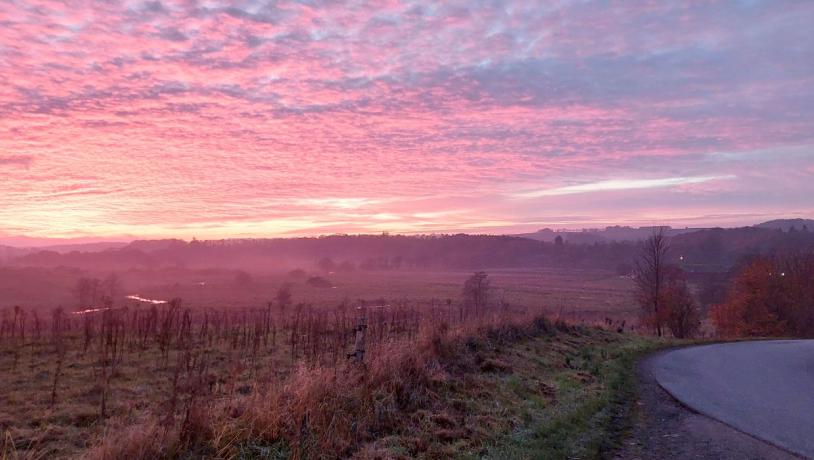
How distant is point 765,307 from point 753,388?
32.8 m

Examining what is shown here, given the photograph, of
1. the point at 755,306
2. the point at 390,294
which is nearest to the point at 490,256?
the point at 390,294

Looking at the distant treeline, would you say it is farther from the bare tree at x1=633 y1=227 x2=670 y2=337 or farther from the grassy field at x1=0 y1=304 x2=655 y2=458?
the grassy field at x1=0 y1=304 x2=655 y2=458

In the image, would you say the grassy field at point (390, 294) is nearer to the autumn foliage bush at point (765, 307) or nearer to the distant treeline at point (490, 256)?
the autumn foliage bush at point (765, 307)

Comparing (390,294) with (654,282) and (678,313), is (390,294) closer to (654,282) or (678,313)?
(654,282)

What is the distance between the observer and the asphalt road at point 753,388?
8.54m

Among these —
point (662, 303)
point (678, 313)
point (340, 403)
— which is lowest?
point (678, 313)

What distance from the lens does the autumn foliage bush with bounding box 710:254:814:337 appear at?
126 feet

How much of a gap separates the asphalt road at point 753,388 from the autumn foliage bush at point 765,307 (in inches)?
825

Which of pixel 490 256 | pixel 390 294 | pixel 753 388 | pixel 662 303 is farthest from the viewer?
pixel 490 256

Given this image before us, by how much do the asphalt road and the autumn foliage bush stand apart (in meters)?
21.0

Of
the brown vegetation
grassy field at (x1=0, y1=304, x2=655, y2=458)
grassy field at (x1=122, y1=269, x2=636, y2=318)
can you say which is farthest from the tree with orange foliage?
grassy field at (x1=0, y1=304, x2=655, y2=458)

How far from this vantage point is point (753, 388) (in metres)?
12.1

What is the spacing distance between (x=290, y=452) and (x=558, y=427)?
417 centimetres

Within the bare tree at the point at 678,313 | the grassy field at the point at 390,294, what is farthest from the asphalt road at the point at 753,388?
the grassy field at the point at 390,294
